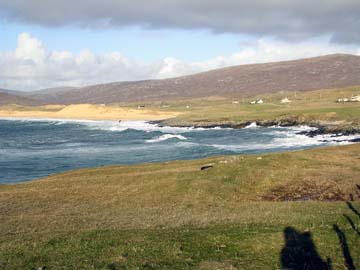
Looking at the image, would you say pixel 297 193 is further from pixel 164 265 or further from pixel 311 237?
pixel 164 265

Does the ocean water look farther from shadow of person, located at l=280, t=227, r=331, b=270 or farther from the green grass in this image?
shadow of person, located at l=280, t=227, r=331, b=270

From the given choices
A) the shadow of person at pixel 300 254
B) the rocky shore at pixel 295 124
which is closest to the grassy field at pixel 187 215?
the shadow of person at pixel 300 254

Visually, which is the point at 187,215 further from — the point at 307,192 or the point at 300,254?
the point at 307,192

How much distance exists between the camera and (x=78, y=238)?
1700 centimetres

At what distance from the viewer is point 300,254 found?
47.5 feet

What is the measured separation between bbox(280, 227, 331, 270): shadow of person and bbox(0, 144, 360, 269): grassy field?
0.21m

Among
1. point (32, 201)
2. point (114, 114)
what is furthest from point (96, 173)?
point (114, 114)

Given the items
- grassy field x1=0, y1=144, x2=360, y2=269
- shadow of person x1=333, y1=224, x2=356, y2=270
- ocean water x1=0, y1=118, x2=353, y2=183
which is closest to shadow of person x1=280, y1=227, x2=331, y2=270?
grassy field x1=0, y1=144, x2=360, y2=269

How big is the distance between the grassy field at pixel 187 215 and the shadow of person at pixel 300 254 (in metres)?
0.21

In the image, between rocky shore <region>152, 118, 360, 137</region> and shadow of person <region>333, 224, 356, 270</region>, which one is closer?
shadow of person <region>333, 224, 356, 270</region>

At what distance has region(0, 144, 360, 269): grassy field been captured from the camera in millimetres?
14484

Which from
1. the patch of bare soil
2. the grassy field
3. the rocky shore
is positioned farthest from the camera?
the rocky shore

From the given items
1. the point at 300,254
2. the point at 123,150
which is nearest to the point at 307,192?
the point at 300,254

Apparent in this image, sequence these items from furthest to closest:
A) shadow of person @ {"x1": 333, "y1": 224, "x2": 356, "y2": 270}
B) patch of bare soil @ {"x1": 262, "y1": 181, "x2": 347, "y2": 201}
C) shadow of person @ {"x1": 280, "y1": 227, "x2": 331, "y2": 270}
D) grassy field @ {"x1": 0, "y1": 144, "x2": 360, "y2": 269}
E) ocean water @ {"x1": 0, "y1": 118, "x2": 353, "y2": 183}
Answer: ocean water @ {"x1": 0, "y1": 118, "x2": 353, "y2": 183} → patch of bare soil @ {"x1": 262, "y1": 181, "x2": 347, "y2": 201} → grassy field @ {"x1": 0, "y1": 144, "x2": 360, "y2": 269} → shadow of person @ {"x1": 280, "y1": 227, "x2": 331, "y2": 270} → shadow of person @ {"x1": 333, "y1": 224, "x2": 356, "y2": 270}
